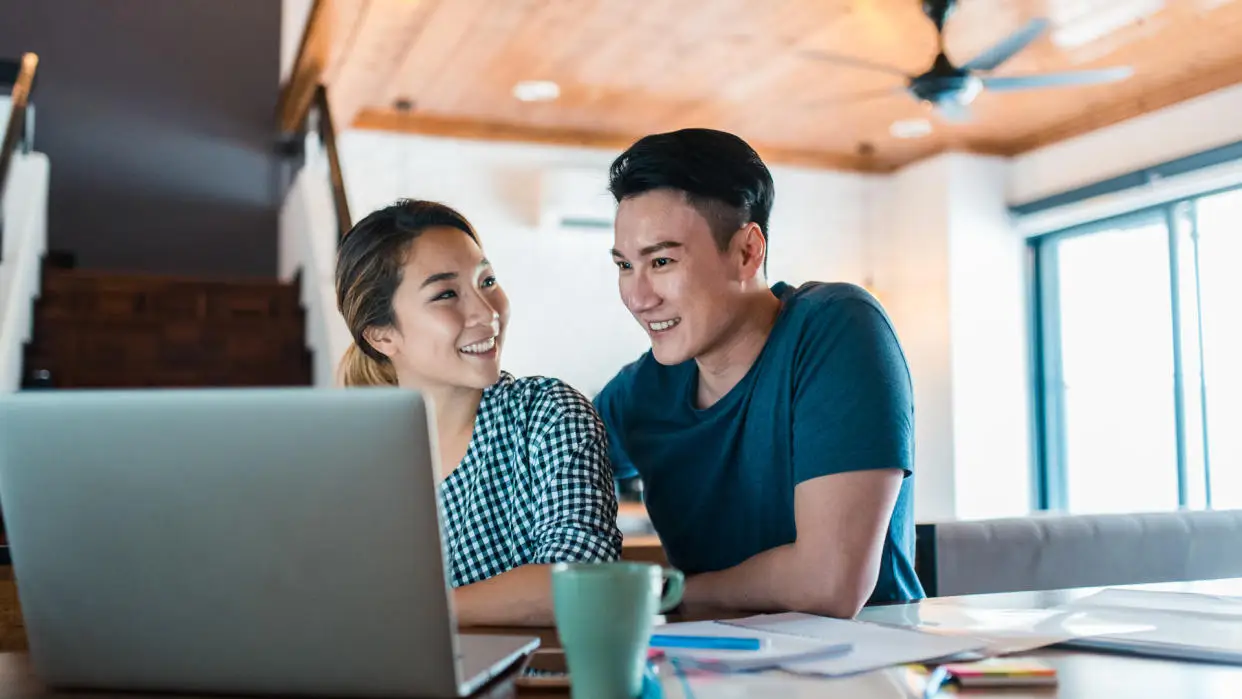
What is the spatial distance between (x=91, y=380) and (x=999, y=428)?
465 cm

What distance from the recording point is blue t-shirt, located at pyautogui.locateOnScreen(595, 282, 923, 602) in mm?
Result: 1400

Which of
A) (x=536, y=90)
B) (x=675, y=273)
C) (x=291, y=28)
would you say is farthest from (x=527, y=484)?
(x=291, y=28)

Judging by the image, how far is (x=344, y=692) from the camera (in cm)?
74

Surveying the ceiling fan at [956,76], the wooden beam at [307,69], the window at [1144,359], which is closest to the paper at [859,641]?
the ceiling fan at [956,76]

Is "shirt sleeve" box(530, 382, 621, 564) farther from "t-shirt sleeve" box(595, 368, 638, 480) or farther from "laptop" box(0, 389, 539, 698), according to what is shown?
"laptop" box(0, 389, 539, 698)

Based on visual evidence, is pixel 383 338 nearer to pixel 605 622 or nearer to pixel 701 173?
pixel 701 173

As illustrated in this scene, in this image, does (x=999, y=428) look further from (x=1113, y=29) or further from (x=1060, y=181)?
(x=1113, y=29)

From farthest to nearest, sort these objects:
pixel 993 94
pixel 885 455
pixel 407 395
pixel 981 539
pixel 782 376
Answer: pixel 993 94 < pixel 981 539 < pixel 782 376 < pixel 885 455 < pixel 407 395

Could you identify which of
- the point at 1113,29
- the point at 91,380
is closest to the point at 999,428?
the point at 1113,29

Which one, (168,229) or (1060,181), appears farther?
(168,229)

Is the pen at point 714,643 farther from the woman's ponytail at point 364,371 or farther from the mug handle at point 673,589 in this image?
the woman's ponytail at point 364,371

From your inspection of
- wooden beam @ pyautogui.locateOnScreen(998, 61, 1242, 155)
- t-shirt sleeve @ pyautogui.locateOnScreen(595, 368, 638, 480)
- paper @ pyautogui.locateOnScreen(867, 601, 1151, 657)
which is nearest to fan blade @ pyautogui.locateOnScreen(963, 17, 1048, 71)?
wooden beam @ pyautogui.locateOnScreen(998, 61, 1242, 155)

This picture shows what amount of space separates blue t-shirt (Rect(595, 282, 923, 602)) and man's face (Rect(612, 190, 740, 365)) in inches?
3.6

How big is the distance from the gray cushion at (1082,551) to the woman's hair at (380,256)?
0.94 meters
